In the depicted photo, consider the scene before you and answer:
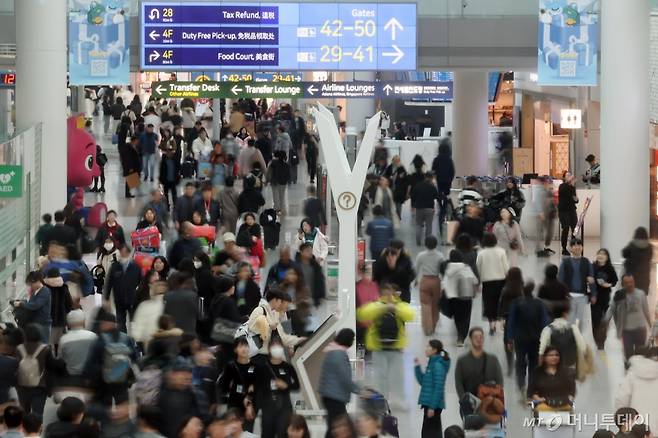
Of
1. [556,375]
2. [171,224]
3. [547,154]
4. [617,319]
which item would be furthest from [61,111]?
[547,154]

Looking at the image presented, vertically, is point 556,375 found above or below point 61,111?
below

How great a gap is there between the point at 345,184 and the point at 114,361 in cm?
466

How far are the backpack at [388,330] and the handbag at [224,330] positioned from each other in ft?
4.78

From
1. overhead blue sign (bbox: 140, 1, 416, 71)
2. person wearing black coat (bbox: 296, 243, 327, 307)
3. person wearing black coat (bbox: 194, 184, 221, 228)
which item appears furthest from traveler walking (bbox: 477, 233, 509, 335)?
overhead blue sign (bbox: 140, 1, 416, 71)

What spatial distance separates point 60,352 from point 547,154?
101 feet

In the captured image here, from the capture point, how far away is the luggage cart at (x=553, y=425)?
13.2 metres

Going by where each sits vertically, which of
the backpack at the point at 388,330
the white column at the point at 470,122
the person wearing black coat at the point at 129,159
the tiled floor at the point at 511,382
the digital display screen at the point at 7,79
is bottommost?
the tiled floor at the point at 511,382

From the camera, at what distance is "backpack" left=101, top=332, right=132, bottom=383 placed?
14.2 m

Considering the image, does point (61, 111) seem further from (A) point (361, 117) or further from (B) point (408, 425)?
(A) point (361, 117)

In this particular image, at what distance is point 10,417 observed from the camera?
460 inches

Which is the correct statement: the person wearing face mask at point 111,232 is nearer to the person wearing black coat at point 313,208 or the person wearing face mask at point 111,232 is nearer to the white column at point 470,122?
the person wearing black coat at point 313,208

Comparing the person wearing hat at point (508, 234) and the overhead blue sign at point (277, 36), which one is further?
the overhead blue sign at point (277, 36)

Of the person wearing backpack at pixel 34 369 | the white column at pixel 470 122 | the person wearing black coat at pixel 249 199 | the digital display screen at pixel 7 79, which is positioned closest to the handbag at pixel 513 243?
the person wearing black coat at pixel 249 199

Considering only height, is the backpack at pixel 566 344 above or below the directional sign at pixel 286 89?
below
